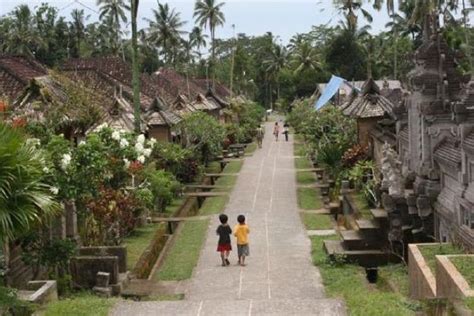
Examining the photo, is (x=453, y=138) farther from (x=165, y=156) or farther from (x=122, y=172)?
(x=165, y=156)

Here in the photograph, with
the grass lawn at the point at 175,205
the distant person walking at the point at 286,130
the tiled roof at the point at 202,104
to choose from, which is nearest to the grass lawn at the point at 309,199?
the grass lawn at the point at 175,205

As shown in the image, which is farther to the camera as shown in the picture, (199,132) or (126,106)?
(199,132)

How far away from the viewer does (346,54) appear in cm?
8531

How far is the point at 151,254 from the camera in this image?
61.2 feet

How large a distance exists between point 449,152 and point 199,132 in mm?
23105

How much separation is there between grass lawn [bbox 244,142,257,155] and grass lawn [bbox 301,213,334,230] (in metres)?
27.1

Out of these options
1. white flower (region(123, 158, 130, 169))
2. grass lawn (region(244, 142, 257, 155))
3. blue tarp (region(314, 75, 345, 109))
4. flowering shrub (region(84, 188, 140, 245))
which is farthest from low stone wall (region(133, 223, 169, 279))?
grass lawn (region(244, 142, 257, 155))

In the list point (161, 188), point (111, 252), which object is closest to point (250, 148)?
point (161, 188)

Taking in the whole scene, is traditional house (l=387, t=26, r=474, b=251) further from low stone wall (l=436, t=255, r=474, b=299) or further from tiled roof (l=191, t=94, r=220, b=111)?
tiled roof (l=191, t=94, r=220, b=111)

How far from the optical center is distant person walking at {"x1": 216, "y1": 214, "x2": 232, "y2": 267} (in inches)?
653

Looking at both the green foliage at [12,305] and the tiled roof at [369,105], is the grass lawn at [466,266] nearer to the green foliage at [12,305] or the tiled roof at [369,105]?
the green foliage at [12,305]

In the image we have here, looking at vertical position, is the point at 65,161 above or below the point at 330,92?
below

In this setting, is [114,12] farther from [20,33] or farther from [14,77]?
[14,77]

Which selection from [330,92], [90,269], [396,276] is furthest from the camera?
[330,92]
